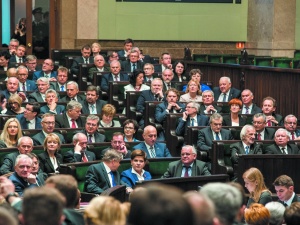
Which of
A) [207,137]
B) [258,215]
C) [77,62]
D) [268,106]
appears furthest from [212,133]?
[258,215]

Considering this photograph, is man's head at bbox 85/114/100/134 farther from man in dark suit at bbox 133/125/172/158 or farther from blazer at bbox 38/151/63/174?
blazer at bbox 38/151/63/174

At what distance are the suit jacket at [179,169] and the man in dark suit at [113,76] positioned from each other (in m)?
4.87

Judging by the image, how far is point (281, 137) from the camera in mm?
11695

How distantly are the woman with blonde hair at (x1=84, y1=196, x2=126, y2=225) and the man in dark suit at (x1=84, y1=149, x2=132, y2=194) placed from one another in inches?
233

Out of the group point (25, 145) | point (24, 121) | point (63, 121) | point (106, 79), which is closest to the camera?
point (25, 145)

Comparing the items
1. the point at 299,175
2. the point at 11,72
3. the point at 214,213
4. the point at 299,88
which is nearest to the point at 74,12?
the point at 11,72

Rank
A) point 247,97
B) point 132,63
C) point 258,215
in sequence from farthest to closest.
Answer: point 132,63 < point 247,97 < point 258,215

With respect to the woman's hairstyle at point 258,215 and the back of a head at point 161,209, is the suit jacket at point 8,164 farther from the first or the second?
the back of a head at point 161,209

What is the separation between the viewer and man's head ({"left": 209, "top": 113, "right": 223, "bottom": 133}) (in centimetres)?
1220

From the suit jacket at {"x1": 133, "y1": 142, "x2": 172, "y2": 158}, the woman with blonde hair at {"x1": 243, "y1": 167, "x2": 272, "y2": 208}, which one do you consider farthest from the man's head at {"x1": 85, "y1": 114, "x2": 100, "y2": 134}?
the woman with blonde hair at {"x1": 243, "y1": 167, "x2": 272, "y2": 208}

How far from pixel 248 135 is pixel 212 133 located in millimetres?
865

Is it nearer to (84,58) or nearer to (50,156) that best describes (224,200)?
(50,156)

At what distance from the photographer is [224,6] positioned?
20547 mm

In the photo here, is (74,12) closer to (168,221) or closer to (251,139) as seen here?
(251,139)
